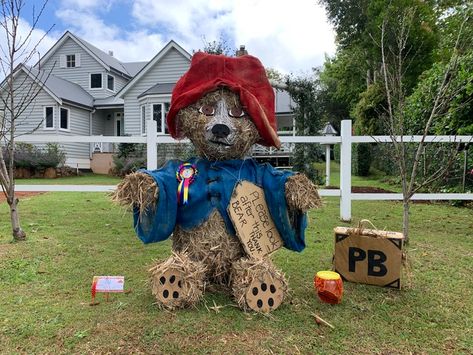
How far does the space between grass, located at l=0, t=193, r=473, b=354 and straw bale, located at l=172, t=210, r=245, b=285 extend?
0.94 feet

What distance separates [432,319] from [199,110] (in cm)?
213

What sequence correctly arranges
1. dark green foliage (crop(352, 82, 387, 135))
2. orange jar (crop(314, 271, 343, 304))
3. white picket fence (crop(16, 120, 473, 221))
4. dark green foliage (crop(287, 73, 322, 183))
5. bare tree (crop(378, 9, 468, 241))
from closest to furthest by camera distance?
Result: orange jar (crop(314, 271, 343, 304)), bare tree (crop(378, 9, 468, 241)), white picket fence (crop(16, 120, 473, 221)), dark green foliage (crop(287, 73, 322, 183)), dark green foliage (crop(352, 82, 387, 135))

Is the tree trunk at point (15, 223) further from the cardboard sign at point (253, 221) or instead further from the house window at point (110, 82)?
the house window at point (110, 82)

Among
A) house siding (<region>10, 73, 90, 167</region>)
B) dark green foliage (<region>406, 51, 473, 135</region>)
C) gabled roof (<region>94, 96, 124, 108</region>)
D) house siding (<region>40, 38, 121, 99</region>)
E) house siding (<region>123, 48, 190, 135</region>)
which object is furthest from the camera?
house siding (<region>40, 38, 121, 99</region>)

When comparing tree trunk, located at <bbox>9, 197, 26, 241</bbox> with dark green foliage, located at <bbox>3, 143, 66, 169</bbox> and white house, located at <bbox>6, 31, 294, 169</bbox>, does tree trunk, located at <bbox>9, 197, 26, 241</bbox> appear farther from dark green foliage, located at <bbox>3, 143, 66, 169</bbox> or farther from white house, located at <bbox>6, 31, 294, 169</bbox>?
white house, located at <bbox>6, 31, 294, 169</bbox>

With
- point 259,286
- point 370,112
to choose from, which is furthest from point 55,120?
point 259,286

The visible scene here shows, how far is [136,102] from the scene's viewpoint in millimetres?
19188

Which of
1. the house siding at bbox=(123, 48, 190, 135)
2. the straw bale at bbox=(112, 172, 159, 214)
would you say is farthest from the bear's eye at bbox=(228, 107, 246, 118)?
the house siding at bbox=(123, 48, 190, 135)

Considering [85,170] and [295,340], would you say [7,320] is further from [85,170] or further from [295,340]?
[85,170]

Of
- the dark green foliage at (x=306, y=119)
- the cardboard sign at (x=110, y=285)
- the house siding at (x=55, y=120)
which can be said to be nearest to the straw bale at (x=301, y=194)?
the cardboard sign at (x=110, y=285)

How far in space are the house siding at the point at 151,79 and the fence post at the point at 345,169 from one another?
555 inches

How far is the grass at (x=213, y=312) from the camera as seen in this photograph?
228 cm

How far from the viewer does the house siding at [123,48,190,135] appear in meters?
18.8

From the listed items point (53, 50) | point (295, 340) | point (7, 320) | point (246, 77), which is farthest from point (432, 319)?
point (53, 50)
